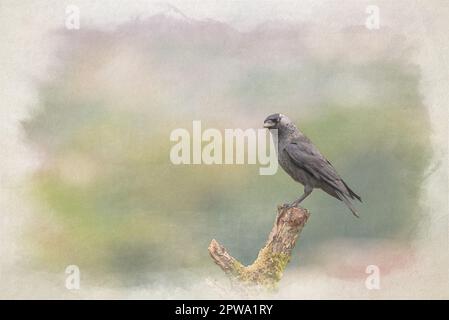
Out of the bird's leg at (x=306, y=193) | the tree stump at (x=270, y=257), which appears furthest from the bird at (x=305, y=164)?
the tree stump at (x=270, y=257)

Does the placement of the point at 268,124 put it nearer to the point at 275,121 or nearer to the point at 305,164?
the point at 275,121

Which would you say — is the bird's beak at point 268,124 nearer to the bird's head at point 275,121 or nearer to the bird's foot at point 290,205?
the bird's head at point 275,121

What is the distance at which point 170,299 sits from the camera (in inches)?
266

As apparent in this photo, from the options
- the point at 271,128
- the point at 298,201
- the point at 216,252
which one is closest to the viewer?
the point at 216,252

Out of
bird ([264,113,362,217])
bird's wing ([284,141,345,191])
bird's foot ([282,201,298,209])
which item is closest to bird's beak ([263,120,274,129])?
bird ([264,113,362,217])

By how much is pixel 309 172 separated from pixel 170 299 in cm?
209

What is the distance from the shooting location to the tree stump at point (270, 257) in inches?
227

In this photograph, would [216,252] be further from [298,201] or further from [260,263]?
[298,201]

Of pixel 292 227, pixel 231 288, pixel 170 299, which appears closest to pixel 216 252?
pixel 231 288

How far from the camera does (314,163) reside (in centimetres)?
641

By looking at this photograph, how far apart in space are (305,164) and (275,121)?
62 centimetres

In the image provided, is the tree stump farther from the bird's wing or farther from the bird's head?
the bird's head

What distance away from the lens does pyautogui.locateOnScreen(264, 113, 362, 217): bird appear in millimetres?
6375

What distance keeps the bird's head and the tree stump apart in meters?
1.12
